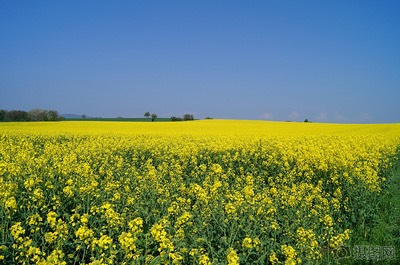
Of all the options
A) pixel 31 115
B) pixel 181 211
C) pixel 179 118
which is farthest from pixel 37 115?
pixel 181 211

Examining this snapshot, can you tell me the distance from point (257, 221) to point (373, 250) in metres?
2.69

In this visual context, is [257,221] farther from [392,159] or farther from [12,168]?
[392,159]

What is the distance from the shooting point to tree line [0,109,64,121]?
67375 mm

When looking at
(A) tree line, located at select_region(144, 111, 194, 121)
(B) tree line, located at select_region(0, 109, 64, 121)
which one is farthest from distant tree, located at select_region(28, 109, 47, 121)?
(A) tree line, located at select_region(144, 111, 194, 121)

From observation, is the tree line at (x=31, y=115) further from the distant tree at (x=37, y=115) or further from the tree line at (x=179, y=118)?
the tree line at (x=179, y=118)

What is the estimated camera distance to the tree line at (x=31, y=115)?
221 ft

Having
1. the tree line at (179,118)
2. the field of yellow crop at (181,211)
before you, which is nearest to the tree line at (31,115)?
the tree line at (179,118)

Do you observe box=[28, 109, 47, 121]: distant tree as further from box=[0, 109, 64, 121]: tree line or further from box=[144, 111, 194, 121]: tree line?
box=[144, 111, 194, 121]: tree line

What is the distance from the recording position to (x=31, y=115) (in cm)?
6956

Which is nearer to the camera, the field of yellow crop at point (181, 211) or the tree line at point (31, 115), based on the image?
the field of yellow crop at point (181, 211)

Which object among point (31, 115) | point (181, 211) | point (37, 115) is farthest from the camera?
point (31, 115)

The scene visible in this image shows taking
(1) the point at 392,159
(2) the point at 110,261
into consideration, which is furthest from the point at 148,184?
(1) the point at 392,159

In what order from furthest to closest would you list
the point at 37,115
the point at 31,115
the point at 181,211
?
the point at 31,115 → the point at 37,115 → the point at 181,211

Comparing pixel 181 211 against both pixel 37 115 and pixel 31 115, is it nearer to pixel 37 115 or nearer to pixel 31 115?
pixel 37 115
